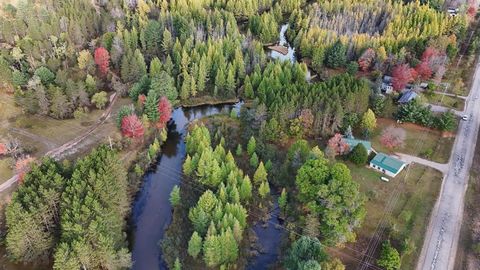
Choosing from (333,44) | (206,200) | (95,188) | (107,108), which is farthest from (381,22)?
(95,188)

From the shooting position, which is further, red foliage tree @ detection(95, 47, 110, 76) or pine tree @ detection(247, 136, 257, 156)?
red foliage tree @ detection(95, 47, 110, 76)

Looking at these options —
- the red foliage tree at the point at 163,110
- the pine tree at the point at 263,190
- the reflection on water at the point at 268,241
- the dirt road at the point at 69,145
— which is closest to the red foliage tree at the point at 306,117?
the pine tree at the point at 263,190

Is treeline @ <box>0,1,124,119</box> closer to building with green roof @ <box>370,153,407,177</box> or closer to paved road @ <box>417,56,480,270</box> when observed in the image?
building with green roof @ <box>370,153,407,177</box>

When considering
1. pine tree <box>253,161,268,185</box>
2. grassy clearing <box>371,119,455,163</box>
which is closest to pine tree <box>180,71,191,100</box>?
pine tree <box>253,161,268,185</box>

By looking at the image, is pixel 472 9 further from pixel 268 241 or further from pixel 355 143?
pixel 268 241

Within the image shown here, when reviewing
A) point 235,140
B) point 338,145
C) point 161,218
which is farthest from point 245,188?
point 338,145

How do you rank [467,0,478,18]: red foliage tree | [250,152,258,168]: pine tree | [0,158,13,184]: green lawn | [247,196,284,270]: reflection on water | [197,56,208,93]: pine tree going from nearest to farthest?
[247,196,284,270]: reflection on water → [0,158,13,184]: green lawn → [250,152,258,168]: pine tree → [197,56,208,93]: pine tree → [467,0,478,18]: red foliage tree

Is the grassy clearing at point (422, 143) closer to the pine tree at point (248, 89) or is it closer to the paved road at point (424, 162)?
the paved road at point (424, 162)
